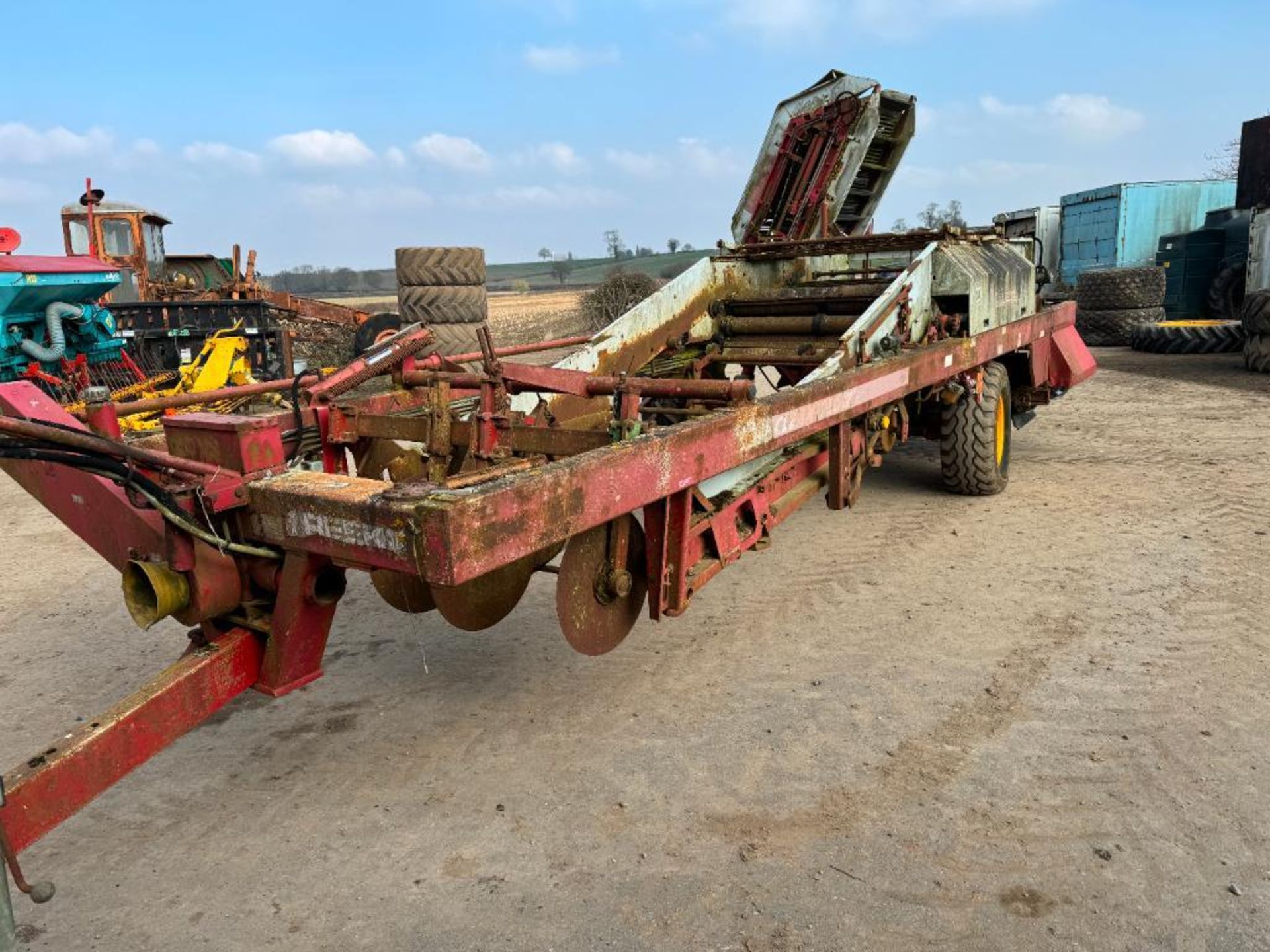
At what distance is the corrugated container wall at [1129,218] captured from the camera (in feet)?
57.3

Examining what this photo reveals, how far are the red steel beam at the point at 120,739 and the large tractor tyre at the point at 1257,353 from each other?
1194cm

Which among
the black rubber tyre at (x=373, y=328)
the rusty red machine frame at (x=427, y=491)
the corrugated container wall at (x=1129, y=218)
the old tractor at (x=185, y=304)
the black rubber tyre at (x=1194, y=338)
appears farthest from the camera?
the corrugated container wall at (x=1129, y=218)

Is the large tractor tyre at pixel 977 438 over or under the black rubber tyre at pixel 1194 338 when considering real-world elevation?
under

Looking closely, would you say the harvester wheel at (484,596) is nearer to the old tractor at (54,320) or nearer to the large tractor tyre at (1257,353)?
the old tractor at (54,320)

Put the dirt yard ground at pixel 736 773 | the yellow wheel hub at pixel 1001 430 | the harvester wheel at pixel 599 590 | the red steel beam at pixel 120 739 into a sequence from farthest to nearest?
the yellow wheel hub at pixel 1001 430 → the harvester wheel at pixel 599 590 → the dirt yard ground at pixel 736 773 → the red steel beam at pixel 120 739

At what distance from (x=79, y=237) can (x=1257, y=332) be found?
594 inches

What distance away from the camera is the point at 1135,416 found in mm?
8508

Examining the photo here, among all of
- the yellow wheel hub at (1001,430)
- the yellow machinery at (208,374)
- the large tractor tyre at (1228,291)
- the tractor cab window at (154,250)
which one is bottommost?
the yellow wheel hub at (1001,430)

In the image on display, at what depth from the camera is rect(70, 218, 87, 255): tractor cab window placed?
39.8 feet

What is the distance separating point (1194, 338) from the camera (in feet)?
42.6

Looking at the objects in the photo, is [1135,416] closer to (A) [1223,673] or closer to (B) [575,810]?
(A) [1223,673]

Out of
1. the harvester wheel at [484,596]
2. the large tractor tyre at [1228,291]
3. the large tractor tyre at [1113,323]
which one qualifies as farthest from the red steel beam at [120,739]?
the large tractor tyre at [1228,291]

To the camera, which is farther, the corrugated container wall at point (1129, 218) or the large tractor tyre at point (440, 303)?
the corrugated container wall at point (1129, 218)

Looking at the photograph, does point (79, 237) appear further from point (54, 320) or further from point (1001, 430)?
point (1001, 430)
